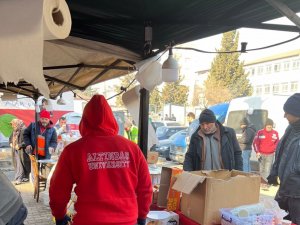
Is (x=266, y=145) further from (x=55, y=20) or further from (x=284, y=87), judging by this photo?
(x=284, y=87)

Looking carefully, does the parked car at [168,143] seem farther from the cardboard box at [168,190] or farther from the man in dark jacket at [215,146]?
the cardboard box at [168,190]

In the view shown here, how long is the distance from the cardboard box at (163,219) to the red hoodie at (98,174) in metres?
0.16

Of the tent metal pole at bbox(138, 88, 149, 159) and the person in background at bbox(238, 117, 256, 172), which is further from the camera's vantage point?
the person in background at bbox(238, 117, 256, 172)

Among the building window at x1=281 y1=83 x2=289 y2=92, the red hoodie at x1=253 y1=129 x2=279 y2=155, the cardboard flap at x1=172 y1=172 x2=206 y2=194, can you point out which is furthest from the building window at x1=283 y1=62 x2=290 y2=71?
the cardboard flap at x1=172 y1=172 x2=206 y2=194

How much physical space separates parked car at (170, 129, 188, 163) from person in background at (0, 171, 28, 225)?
975 cm

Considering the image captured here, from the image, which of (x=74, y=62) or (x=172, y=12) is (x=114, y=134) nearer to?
(x=172, y=12)

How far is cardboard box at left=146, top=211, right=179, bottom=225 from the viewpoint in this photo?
205cm

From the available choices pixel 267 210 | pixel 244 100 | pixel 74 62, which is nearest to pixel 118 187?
pixel 267 210

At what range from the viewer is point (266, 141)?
24.7 feet

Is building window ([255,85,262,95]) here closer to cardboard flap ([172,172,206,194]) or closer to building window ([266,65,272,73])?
building window ([266,65,272,73])

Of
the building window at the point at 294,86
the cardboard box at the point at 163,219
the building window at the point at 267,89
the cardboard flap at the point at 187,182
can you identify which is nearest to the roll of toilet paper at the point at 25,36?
the cardboard flap at the point at 187,182

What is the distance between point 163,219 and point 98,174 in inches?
22.5

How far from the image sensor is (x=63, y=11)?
3.97 ft

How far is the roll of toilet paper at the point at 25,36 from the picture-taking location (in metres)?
1.05
